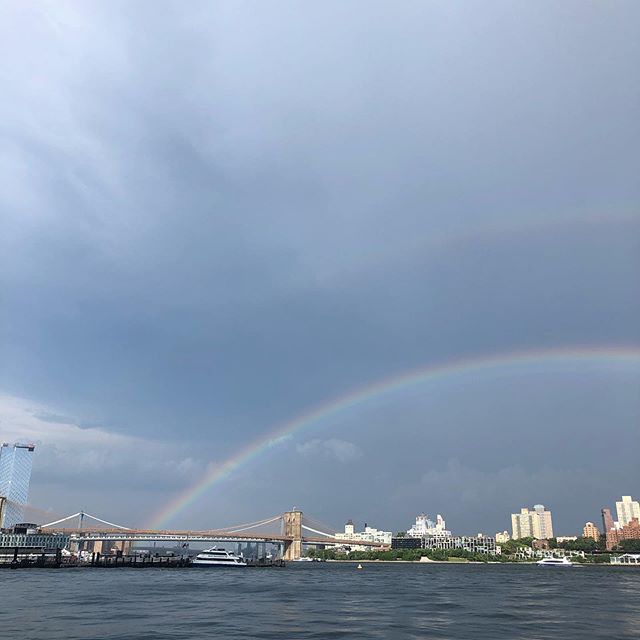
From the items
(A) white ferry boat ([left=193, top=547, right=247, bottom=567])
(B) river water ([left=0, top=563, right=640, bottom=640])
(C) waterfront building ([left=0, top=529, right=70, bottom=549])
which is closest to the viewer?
(B) river water ([left=0, top=563, right=640, bottom=640])

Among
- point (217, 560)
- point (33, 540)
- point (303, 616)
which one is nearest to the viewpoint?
point (303, 616)

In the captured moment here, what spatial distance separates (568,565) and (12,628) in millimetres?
203288

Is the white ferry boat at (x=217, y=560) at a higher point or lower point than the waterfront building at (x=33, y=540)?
lower

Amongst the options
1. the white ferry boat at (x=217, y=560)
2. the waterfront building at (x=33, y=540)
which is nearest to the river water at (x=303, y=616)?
the waterfront building at (x=33, y=540)

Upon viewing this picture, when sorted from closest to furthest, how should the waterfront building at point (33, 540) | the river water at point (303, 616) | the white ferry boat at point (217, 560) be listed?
the river water at point (303, 616), the waterfront building at point (33, 540), the white ferry boat at point (217, 560)

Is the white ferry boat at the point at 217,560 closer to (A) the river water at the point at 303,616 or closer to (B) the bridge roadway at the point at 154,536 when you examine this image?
(B) the bridge roadway at the point at 154,536

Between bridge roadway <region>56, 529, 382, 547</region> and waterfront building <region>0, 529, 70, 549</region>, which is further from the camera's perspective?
bridge roadway <region>56, 529, 382, 547</region>

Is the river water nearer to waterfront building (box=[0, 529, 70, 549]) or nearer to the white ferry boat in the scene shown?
waterfront building (box=[0, 529, 70, 549])

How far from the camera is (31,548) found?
125750mm

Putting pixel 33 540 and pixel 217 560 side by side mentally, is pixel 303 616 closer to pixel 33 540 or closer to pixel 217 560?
pixel 33 540

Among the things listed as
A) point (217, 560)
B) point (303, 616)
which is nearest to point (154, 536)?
point (217, 560)

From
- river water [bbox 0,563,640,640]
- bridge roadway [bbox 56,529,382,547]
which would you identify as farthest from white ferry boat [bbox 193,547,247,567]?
river water [bbox 0,563,640,640]

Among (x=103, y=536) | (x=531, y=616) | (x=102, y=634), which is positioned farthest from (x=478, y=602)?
(x=103, y=536)

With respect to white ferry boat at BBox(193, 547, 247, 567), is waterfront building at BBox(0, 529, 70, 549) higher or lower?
higher
